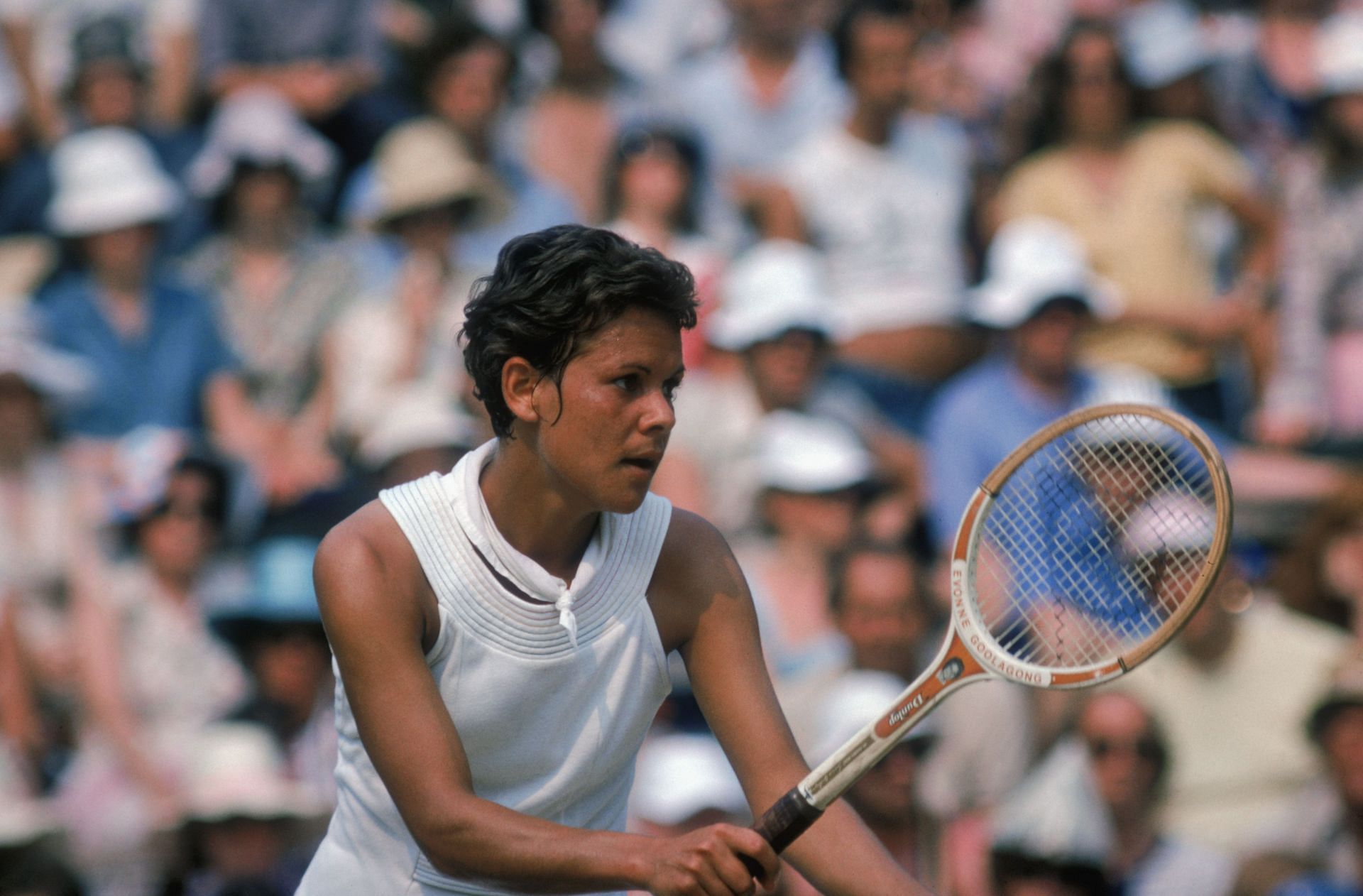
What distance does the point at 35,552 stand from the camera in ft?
21.0

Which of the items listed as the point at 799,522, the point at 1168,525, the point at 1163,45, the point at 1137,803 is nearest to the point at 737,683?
the point at 1168,525

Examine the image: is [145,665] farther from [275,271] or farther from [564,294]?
[564,294]

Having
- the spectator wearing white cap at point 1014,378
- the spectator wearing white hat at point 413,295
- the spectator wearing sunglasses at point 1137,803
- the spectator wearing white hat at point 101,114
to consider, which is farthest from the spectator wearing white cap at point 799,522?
the spectator wearing white hat at point 101,114

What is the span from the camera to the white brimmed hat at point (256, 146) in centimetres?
727

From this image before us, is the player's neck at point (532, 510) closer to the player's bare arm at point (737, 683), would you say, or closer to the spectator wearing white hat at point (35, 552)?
the player's bare arm at point (737, 683)

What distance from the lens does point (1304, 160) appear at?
24.3 feet

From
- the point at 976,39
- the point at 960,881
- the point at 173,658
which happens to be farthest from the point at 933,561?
the point at 976,39

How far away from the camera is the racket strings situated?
11.0 ft

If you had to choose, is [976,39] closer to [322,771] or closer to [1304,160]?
[1304,160]

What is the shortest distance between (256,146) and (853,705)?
10.4 feet

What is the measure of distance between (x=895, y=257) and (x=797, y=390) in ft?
2.51

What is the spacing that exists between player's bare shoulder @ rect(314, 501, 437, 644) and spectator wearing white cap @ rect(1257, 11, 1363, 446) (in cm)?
448

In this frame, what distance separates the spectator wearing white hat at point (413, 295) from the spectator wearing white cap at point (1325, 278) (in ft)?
9.29

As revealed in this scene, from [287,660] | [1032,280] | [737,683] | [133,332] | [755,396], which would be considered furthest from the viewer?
[133,332]
